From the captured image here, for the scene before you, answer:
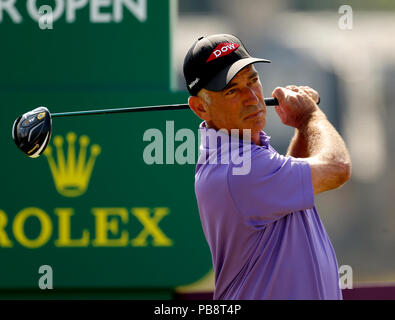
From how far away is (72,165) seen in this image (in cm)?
346

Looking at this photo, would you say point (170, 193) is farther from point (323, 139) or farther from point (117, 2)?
point (323, 139)

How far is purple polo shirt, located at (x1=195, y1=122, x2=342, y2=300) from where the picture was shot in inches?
64.9

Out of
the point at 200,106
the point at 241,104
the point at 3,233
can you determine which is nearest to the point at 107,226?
the point at 3,233

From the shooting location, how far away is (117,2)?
3525 mm

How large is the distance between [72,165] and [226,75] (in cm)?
192

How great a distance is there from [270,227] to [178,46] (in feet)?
7.29

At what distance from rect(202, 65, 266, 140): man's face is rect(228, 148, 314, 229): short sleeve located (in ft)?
0.40

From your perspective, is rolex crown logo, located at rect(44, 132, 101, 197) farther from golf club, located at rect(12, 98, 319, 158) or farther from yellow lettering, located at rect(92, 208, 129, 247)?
golf club, located at rect(12, 98, 319, 158)

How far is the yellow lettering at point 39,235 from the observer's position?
3424mm

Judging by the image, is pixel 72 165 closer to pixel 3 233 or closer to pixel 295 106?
pixel 3 233

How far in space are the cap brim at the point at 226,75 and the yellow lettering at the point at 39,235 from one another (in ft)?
6.45

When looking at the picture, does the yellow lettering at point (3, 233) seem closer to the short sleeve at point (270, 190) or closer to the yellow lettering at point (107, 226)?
the yellow lettering at point (107, 226)
